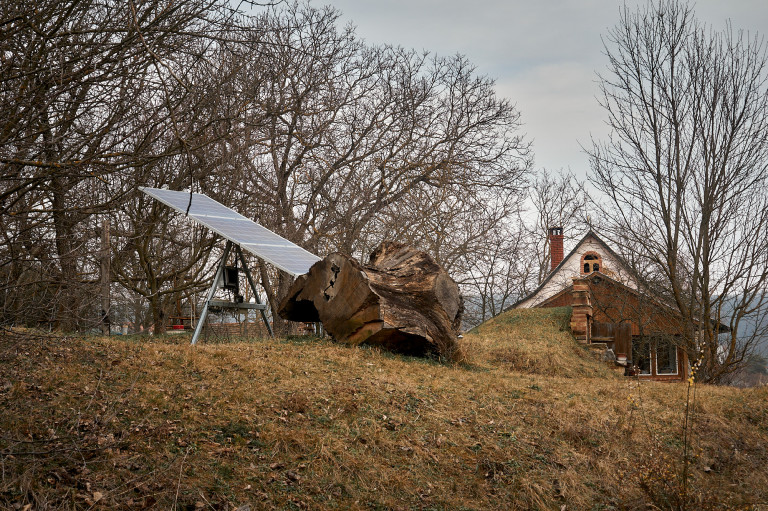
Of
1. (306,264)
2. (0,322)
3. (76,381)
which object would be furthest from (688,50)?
(0,322)

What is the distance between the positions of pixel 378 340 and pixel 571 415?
3497 mm

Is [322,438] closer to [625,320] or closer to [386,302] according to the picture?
[386,302]

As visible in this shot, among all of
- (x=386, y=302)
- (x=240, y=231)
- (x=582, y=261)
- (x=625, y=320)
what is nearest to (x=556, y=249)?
(x=582, y=261)

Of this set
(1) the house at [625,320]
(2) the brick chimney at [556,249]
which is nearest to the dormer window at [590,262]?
(2) the brick chimney at [556,249]

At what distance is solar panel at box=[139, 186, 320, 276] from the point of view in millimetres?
10000

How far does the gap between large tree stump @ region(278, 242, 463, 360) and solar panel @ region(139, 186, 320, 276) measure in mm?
517

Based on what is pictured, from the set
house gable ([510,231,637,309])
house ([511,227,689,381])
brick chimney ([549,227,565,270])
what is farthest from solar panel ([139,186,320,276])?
brick chimney ([549,227,565,270])

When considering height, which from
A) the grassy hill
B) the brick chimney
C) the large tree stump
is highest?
the brick chimney

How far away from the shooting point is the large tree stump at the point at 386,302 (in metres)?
10.5

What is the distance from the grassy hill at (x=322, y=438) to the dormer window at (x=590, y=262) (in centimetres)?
2345

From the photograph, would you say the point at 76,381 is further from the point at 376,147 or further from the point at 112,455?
the point at 376,147

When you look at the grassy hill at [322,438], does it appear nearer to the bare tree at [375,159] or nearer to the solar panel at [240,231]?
the solar panel at [240,231]

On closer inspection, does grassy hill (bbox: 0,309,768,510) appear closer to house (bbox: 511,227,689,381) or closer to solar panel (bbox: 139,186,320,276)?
solar panel (bbox: 139,186,320,276)

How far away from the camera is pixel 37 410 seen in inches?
217
